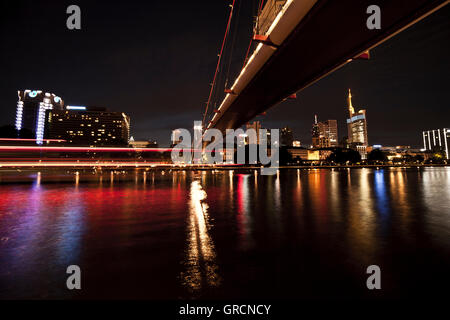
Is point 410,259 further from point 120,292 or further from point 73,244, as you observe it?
point 73,244

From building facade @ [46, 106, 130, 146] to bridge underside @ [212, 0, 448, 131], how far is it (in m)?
144

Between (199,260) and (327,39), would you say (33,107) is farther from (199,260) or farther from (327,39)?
(199,260)

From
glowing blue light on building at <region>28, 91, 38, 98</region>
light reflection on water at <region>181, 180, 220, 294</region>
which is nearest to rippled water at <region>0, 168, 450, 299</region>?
light reflection on water at <region>181, 180, 220, 294</region>

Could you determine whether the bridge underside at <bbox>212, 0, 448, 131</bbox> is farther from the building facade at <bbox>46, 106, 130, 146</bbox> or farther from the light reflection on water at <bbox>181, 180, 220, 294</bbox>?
the building facade at <bbox>46, 106, 130, 146</bbox>

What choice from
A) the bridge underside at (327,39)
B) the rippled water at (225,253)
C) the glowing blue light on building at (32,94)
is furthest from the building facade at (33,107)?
the rippled water at (225,253)

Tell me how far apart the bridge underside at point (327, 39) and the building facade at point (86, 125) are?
5679 inches

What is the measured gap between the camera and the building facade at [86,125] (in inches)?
5792

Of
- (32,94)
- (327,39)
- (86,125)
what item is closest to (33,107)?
(32,94)

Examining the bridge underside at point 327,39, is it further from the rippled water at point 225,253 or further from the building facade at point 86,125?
the building facade at point 86,125

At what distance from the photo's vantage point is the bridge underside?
10.6 m

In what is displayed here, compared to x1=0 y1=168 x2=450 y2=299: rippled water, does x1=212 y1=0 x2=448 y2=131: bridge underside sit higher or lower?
higher

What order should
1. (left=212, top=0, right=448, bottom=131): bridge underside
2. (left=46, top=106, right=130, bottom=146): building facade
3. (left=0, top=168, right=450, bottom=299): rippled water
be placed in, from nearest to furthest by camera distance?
(left=0, top=168, right=450, bottom=299): rippled water → (left=212, top=0, right=448, bottom=131): bridge underside → (left=46, top=106, right=130, bottom=146): building facade
